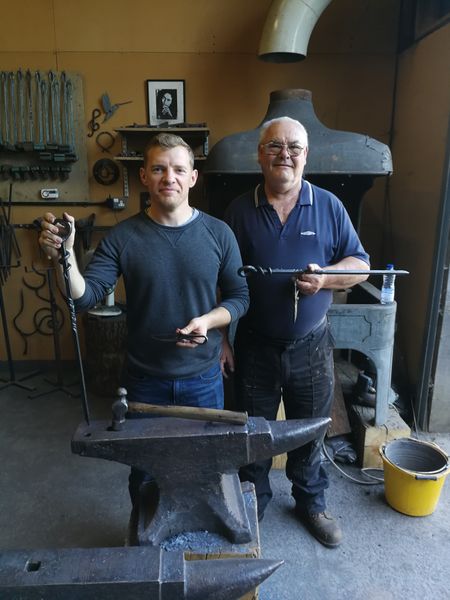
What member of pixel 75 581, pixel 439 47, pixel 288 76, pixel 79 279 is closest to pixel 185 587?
pixel 75 581

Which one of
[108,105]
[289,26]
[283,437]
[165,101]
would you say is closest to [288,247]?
[283,437]

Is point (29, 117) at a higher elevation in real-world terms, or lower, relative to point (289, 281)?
higher

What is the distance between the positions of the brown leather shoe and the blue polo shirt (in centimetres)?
79

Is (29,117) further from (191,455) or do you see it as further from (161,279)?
(191,455)

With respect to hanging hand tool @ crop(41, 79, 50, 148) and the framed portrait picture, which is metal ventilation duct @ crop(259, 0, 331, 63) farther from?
hanging hand tool @ crop(41, 79, 50, 148)

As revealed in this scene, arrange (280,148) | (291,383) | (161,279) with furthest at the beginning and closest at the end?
(291,383) → (280,148) → (161,279)

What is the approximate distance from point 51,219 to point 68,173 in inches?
89.7

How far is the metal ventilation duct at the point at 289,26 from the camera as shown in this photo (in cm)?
248

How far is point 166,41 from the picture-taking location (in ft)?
9.68

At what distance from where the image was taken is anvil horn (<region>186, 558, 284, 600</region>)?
0.81 metres

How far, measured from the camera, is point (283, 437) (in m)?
0.99

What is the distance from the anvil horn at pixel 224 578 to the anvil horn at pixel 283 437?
0.67 feet

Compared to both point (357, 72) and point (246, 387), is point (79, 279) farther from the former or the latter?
point (357, 72)

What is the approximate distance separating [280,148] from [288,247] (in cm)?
33
